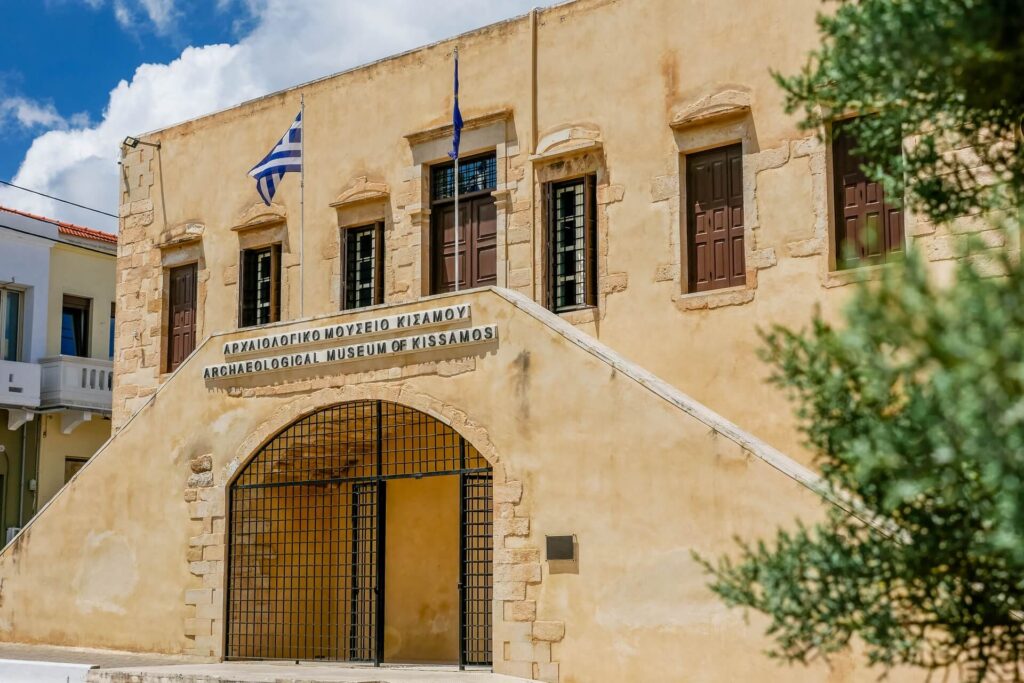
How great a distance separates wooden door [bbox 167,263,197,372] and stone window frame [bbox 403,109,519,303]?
11.7ft

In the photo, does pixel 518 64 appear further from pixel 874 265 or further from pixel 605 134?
pixel 874 265

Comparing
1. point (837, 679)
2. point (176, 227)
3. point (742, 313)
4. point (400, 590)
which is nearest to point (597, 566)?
point (837, 679)

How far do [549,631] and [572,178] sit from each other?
542 centimetres

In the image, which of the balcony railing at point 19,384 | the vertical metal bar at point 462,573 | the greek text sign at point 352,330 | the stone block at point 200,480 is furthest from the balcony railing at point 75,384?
the vertical metal bar at point 462,573

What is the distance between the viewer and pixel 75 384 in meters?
21.9

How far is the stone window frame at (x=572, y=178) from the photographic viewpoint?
14.2 metres

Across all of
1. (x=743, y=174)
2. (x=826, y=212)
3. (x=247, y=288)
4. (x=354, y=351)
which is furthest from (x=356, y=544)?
(x=826, y=212)

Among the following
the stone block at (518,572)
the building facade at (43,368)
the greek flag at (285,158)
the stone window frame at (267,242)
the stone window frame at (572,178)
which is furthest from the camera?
the building facade at (43,368)

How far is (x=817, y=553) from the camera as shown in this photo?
5.86 metres

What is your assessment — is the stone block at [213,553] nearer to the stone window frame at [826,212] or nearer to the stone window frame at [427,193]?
the stone window frame at [427,193]

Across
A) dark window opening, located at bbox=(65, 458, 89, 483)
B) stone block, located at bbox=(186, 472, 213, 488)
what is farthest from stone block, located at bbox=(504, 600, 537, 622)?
dark window opening, located at bbox=(65, 458, 89, 483)

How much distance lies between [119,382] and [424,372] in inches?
302

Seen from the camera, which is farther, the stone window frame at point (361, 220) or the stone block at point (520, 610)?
the stone window frame at point (361, 220)

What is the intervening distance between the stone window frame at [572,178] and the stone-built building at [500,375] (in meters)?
0.04
